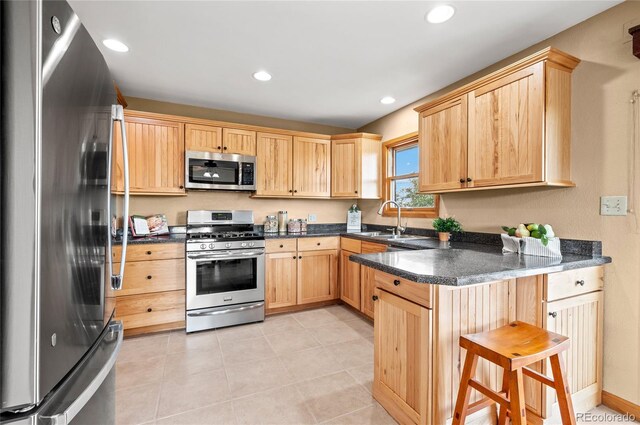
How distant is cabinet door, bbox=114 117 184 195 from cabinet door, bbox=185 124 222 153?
80mm

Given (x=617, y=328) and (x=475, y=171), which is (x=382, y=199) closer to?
(x=475, y=171)

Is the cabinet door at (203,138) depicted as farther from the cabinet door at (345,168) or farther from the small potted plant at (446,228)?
the small potted plant at (446,228)

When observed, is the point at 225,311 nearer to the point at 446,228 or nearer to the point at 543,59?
the point at 446,228

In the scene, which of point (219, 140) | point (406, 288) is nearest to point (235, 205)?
point (219, 140)

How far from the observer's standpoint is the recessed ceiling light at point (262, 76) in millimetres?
2738

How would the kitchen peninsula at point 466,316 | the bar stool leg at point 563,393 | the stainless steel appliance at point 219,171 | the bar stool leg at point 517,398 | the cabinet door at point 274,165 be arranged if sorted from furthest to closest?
the cabinet door at point 274,165, the stainless steel appliance at point 219,171, the kitchen peninsula at point 466,316, the bar stool leg at point 563,393, the bar stool leg at point 517,398

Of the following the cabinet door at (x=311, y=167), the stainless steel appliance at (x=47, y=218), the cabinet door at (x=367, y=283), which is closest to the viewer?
the stainless steel appliance at (x=47, y=218)

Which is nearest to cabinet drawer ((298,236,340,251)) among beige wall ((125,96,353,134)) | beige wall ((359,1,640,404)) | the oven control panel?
the oven control panel

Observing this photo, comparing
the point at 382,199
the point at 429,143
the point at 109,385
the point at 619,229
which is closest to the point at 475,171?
the point at 429,143

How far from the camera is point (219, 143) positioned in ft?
11.3

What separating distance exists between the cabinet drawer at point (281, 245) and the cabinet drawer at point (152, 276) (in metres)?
0.94

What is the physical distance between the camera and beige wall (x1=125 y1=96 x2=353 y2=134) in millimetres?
3371

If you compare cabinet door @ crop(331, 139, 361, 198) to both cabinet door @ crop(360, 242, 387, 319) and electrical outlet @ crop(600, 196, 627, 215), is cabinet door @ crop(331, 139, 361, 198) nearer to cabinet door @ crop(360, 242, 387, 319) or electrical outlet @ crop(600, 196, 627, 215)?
cabinet door @ crop(360, 242, 387, 319)

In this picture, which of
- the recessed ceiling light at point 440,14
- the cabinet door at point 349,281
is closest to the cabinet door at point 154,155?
the cabinet door at point 349,281
